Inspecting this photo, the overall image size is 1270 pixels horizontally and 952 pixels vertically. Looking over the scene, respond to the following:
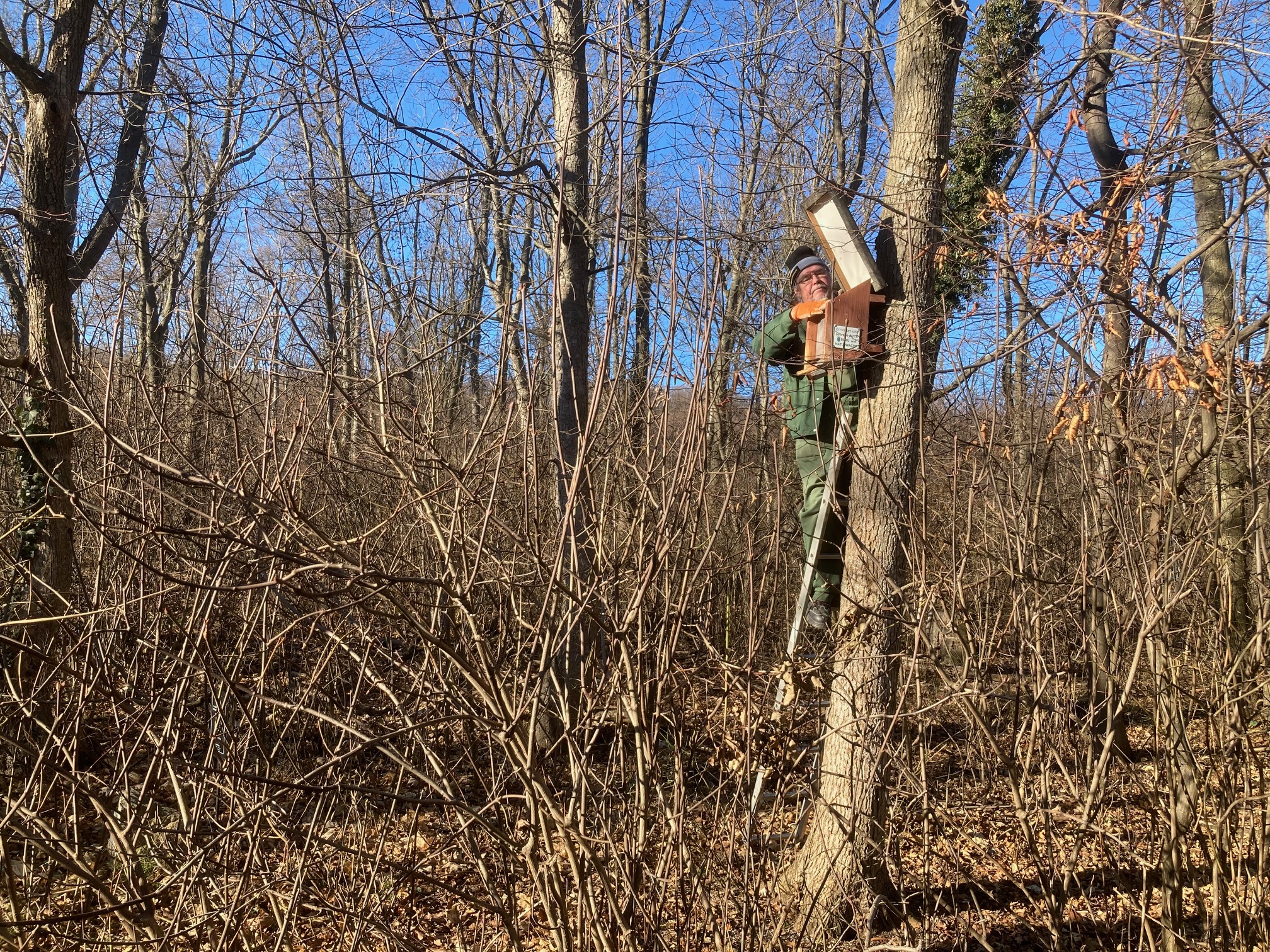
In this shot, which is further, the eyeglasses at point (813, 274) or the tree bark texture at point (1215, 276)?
the eyeglasses at point (813, 274)

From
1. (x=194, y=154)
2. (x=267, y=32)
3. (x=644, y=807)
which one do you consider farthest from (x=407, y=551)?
(x=194, y=154)

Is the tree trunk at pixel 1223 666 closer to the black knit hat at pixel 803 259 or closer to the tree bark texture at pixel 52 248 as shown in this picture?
the black knit hat at pixel 803 259

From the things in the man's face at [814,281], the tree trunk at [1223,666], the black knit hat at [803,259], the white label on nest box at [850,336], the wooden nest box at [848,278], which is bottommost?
the tree trunk at [1223,666]

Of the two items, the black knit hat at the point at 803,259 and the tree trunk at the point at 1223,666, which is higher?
the black knit hat at the point at 803,259

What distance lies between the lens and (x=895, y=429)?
10.5ft

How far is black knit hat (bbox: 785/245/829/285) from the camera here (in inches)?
175

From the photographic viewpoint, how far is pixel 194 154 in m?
13.1

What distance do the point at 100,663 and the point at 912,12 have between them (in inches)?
139

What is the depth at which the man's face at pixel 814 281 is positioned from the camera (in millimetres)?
4426

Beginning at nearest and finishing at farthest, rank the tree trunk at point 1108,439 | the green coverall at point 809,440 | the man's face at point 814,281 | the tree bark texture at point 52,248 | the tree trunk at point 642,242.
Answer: the tree trunk at point 642,242
the tree trunk at point 1108,439
the tree bark texture at point 52,248
the green coverall at point 809,440
the man's face at point 814,281

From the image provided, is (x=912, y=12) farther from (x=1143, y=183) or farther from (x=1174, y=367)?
(x=1174, y=367)

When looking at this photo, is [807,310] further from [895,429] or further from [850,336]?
[895,429]

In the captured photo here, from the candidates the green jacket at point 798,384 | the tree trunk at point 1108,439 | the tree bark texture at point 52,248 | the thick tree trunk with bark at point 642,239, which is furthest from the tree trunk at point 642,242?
the tree bark texture at point 52,248

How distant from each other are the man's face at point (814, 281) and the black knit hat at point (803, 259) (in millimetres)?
21
